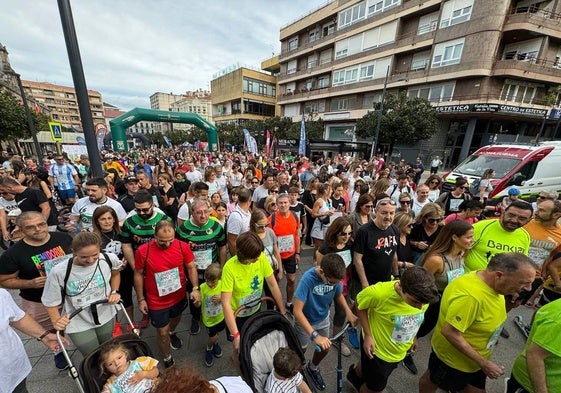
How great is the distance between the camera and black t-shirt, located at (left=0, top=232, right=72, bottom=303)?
7.25 feet

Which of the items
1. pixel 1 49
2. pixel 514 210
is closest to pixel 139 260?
pixel 514 210

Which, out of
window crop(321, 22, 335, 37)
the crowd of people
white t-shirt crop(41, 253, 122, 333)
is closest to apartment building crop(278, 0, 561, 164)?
window crop(321, 22, 335, 37)

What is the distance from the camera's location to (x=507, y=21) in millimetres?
18203

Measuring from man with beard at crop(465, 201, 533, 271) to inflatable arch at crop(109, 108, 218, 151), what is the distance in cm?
1920

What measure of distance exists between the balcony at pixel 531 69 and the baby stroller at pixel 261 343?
26.6 m

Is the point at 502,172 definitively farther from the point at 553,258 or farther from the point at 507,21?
the point at 507,21

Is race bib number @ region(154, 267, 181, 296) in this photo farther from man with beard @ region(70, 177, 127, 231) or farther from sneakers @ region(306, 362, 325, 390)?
sneakers @ region(306, 362, 325, 390)

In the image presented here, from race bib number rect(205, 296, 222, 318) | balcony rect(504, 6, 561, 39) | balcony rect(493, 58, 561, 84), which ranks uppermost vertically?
balcony rect(504, 6, 561, 39)

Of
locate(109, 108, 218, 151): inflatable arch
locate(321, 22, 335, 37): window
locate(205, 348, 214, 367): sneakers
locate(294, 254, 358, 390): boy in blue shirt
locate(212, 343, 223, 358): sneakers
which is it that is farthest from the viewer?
locate(321, 22, 335, 37): window

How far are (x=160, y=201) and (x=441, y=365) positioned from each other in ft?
17.7

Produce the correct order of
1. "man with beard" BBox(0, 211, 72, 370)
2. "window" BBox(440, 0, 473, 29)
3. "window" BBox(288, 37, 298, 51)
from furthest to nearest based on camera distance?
1. "window" BBox(288, 37, 298, 51)
2. "window" BBox(440, 0, 473, 29)
3. "man with beard" BBox(0, 211, 72, 370)

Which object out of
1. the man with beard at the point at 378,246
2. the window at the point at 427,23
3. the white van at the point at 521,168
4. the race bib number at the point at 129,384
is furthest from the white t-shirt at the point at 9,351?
the window at the point at 427,23

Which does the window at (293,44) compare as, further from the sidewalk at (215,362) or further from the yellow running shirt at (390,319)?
the yellow running shirt at (390,319)

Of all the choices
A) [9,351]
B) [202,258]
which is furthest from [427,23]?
[9,351]
